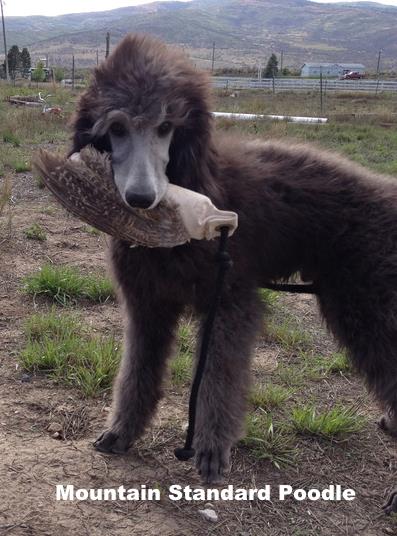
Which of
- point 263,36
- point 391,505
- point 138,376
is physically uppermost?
point 263,36

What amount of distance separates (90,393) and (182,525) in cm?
98

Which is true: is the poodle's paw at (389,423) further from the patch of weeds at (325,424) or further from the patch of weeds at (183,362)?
the patch of weeds at (183,362)

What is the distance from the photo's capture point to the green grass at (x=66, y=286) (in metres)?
4.17

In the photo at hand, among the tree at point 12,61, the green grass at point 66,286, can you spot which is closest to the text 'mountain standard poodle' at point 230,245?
the green grass at point 66,286

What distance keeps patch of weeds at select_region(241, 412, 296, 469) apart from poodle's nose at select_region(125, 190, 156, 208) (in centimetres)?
133

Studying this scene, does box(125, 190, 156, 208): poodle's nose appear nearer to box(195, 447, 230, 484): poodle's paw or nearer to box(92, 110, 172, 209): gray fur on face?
box(92, 110, 172, 209): gray fur on face

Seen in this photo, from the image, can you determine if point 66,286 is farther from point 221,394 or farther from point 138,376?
point 221,394

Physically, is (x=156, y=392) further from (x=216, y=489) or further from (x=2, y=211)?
(x=2, y=211)

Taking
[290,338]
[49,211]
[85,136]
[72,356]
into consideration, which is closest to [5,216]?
[49,211]

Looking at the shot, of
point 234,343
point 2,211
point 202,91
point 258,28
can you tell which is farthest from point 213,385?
point 258,28

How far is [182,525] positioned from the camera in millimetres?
2395

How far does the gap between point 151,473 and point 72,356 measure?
2.98 ft

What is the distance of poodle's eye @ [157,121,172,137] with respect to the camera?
2240 mm

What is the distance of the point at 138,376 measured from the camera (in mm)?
2871
